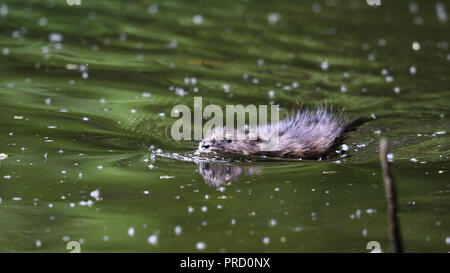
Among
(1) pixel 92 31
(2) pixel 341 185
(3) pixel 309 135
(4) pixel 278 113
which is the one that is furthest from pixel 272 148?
(1) pixel 92 31

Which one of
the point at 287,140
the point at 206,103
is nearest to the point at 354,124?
the point at 287,140

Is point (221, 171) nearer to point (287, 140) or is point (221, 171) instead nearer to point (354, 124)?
point (287, 140)

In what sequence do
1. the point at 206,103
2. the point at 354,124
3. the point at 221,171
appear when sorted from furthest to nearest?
the point at 206,103
the point at 354,124
the point at 221,171

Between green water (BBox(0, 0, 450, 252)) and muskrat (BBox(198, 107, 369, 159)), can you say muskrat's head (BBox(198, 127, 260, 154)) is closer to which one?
muskrat (BBox(198, 107, 369, 159))

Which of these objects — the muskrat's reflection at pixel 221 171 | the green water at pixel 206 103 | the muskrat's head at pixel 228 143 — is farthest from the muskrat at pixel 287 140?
the muskrat's reflection at pixel 221 171

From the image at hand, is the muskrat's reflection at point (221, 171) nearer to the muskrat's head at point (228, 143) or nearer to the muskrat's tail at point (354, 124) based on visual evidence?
the muskrat's head at point (228, 143)

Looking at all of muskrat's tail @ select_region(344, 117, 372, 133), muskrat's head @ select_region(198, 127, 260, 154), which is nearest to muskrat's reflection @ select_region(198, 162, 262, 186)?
muskrat's head @ select_region(198, 127, 260, 154)
